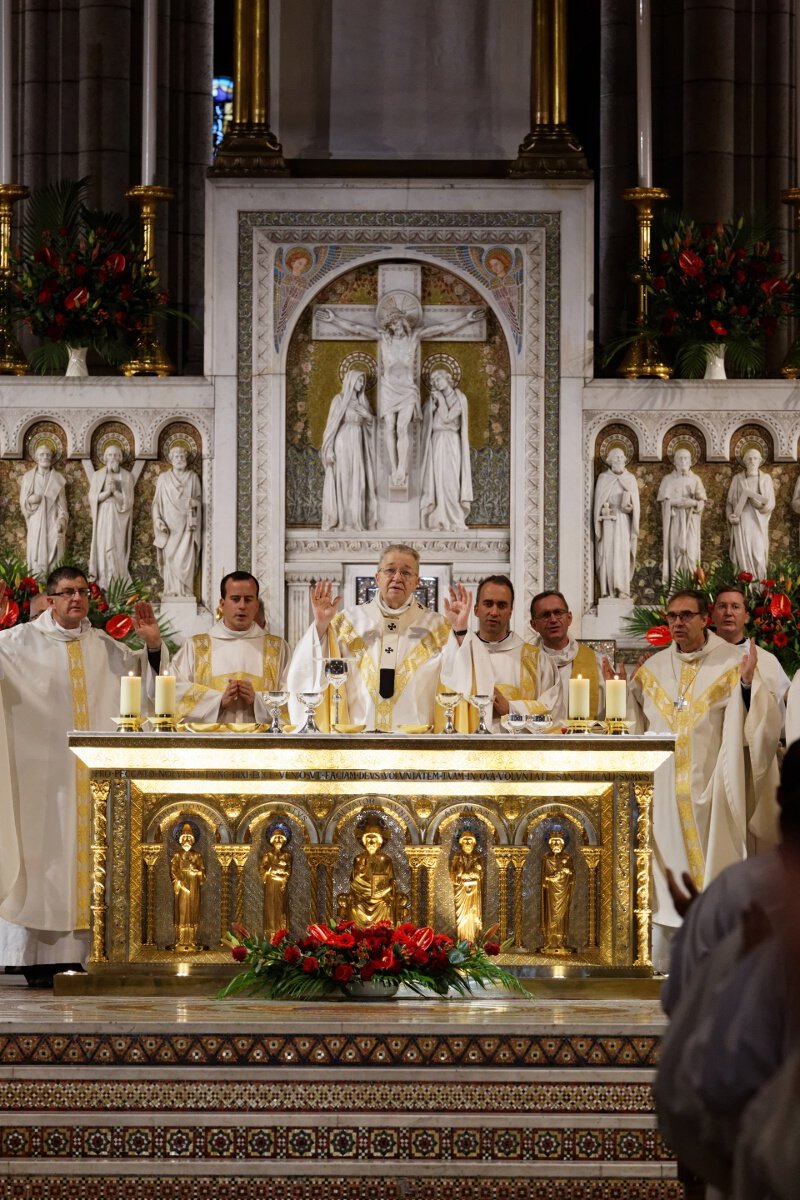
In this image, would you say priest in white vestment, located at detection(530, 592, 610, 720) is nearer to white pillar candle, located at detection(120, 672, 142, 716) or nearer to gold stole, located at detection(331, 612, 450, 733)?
gold stole, located at detection(331, 612, 450, 733)

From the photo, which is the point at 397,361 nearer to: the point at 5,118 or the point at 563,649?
the point at 563,649

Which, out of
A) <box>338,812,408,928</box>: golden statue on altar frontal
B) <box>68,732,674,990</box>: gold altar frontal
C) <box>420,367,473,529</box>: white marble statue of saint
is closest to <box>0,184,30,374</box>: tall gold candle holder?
<box>420,367,473,529</box>: white marble statue of saint

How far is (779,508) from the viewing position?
1077 centimetres

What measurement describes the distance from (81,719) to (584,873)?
262cm

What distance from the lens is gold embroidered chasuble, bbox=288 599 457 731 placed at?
26.9 ft

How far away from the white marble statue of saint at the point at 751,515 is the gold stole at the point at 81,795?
12.2 ft

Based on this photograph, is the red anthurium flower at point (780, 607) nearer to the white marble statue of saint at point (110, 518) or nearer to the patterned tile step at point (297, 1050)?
the white marble statue of saint at point (110, 518)

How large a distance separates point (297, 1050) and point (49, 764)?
2.83 meters

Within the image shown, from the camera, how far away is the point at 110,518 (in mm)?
10555

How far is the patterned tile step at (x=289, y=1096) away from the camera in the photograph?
6.36 m

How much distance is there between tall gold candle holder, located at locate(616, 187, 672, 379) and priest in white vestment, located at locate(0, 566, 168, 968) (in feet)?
11.6

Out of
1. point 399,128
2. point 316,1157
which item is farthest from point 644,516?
point 316,1157

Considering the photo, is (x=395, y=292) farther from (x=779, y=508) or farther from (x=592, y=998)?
(x=592, y=998)

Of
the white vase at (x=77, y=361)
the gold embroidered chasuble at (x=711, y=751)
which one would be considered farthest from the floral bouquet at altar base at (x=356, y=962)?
the white vase at (x=77, y=361)
